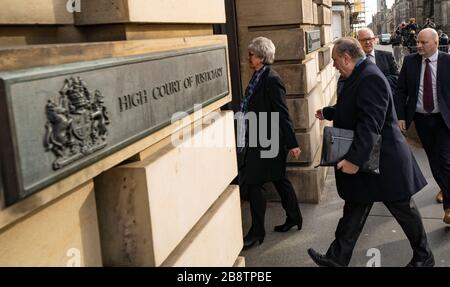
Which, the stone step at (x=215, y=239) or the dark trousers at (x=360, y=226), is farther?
the dark trousers at (x=360, y=226)

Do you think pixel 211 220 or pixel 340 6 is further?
pixel 340 6

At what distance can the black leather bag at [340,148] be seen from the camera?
3805mm

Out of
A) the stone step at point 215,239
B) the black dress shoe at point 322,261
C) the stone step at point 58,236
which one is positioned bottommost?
the black dress shoe at point 322,261

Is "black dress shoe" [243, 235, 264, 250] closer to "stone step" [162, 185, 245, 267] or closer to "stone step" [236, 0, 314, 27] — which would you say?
"stone step" [162, 185, 245, 267]

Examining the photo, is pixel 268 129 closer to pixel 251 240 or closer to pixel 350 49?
pixel 251 240

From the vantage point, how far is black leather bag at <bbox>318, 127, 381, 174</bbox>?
3.80m

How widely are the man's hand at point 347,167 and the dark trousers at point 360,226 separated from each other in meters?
0.36

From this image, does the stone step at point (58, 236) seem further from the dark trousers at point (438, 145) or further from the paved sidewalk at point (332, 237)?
the dark trousers at point (438, 145)

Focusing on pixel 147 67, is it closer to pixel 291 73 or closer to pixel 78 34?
pixel 78 34

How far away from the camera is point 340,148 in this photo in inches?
153

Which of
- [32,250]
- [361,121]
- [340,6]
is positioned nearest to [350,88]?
[361,121]

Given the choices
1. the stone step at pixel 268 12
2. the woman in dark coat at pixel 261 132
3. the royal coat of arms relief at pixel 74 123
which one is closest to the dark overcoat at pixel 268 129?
the woman in dark coat at pixel 261 132

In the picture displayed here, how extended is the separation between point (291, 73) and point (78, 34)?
430 centimetres
